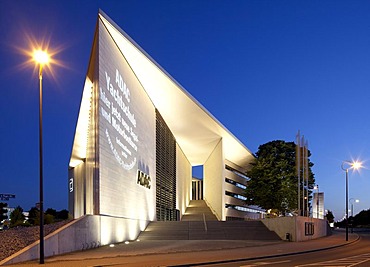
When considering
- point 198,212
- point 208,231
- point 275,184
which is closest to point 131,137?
point 208,231

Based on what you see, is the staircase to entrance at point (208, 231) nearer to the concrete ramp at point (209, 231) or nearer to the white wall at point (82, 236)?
the concrete ramp at point (209, 231)

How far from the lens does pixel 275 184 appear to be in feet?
159

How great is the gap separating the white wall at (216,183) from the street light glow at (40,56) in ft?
129

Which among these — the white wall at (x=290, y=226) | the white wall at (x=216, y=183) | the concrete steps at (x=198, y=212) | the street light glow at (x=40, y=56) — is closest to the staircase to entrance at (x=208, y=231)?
the white wall at (x=290, y=226)

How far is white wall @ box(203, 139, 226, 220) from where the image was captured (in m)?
53.4

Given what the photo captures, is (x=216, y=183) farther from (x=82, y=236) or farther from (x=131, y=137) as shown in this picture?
(x=82, y=236)

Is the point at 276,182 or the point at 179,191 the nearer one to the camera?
the point at 276,182

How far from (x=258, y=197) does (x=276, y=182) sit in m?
2.62

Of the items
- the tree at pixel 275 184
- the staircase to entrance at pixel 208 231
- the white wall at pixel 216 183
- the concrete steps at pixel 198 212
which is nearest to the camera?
the staircase to entrance at pixel 208 231

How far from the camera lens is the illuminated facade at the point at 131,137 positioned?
22875mm

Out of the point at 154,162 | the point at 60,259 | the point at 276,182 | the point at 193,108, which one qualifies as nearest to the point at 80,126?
the point at 154,162

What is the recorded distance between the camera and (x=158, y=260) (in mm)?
15492

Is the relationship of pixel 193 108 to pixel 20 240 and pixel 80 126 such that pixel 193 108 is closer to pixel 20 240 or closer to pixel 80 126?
pixel 80 126

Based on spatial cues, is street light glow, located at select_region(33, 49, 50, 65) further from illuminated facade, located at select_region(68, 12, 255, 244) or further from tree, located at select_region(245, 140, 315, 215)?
tree, located at select_region(245, 140, 315, 215)
